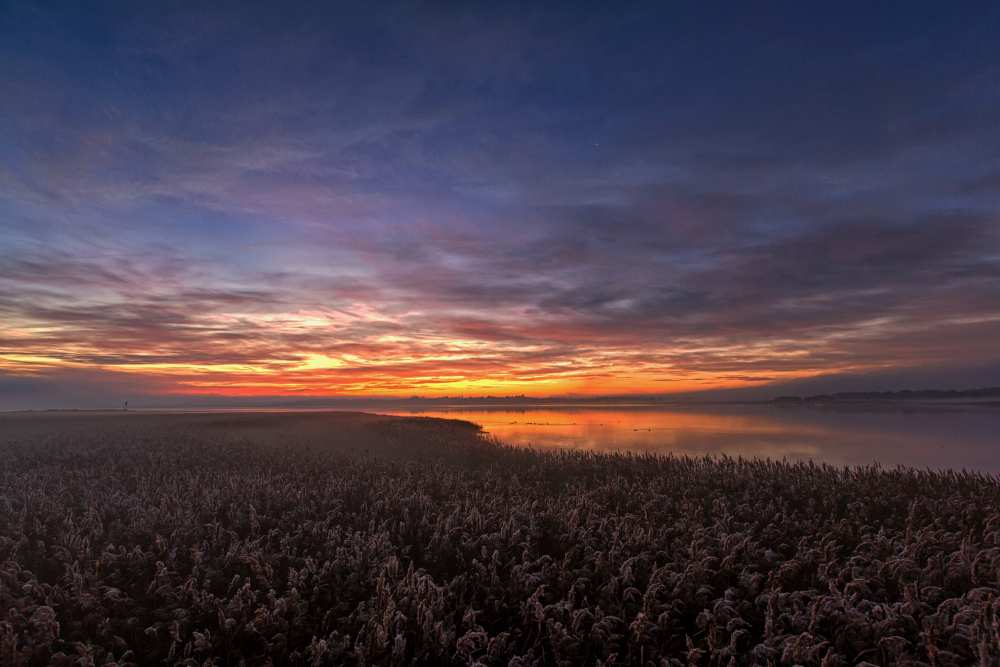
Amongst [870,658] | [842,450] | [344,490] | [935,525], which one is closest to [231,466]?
[344,490]

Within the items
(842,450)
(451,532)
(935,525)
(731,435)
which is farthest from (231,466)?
(731,435)

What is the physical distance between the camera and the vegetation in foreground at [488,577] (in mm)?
5711

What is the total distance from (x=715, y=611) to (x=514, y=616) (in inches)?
96.7

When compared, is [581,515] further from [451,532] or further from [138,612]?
[138,612]

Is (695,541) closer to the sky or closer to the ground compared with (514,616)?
closer to the sky

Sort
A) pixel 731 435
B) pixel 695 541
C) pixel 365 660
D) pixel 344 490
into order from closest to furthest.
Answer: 1. pixel 365 660
2. pixel 695 541
3. pixel 344 490
4. pixel 731 435

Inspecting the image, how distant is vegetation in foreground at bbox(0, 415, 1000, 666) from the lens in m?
5.71

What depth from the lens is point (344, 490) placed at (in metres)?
12.6

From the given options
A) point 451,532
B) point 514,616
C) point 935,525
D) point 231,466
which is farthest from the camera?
point 231,466

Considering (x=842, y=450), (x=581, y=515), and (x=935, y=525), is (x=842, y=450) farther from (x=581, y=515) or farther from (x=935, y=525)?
(x=581, y=515)

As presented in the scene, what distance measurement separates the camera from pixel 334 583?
23.5ft

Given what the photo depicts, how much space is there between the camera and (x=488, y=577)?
7438mm

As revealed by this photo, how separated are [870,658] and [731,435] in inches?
1817

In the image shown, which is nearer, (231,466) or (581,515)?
(581,515)
